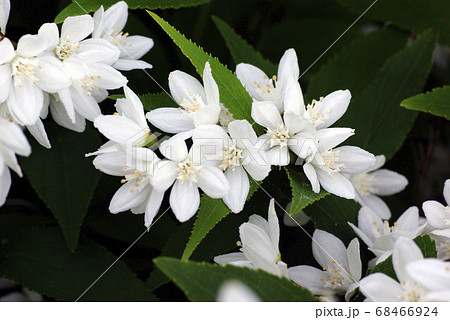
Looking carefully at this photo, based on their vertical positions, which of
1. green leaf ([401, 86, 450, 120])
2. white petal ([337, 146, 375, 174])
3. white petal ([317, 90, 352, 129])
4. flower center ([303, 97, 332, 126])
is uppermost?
green leaf ([401, 86, 450, 120])

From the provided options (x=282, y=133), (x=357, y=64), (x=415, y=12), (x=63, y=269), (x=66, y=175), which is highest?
(x=415, y=12)

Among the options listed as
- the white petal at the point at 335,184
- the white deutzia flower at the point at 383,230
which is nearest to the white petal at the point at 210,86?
the white petal at the point at 335,184

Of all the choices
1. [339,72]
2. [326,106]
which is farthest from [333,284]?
[339,72]

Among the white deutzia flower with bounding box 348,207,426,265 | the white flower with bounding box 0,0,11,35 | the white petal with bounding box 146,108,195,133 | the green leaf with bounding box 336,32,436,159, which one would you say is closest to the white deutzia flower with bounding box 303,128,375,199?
the white deutzia flower with bounding box 348,207,426,265

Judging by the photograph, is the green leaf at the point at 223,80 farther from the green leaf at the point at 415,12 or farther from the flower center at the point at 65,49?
the green leaf at the point at 415,12

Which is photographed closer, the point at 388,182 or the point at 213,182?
the point at 213,182

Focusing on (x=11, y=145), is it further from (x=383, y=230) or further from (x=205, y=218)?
(x=383, y=230)

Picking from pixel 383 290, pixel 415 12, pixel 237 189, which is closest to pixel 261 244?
pixel 237 189

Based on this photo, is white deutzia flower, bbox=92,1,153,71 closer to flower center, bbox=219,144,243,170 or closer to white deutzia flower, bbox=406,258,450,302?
flower center, bbox=219,144,243,170
